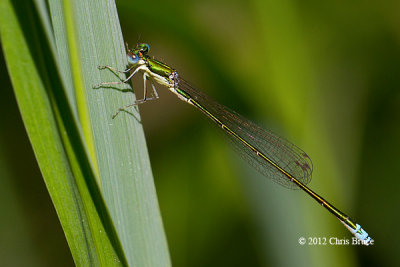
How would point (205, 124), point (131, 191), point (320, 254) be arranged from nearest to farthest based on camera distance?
point (131, 191) → point (320, 254) → point (205, 124)

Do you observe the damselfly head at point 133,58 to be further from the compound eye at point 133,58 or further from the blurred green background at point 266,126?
the blurred green background at point 266,126

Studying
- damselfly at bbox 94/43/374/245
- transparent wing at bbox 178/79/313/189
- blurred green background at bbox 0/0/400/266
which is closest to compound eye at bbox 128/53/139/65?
damselfly at bbox 94/43/374/245

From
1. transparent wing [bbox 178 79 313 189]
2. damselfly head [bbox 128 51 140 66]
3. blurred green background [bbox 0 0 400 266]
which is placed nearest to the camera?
damselfly head [bbox 128 51 140 66]

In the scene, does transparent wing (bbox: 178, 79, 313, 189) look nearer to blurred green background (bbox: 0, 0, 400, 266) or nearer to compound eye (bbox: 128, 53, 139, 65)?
blurred green background (bbox: 0, 0, 400, 266)

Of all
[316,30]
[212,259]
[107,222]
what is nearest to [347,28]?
[316,30]

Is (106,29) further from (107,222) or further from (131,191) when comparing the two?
(107,222)

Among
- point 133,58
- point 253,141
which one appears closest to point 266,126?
point 253,141

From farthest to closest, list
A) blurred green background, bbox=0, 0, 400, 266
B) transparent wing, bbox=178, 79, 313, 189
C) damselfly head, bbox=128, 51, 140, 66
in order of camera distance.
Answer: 1. transparent wing, bbox=178, 79, 313, 189
2. blurred green background, bbox=0, 0, 400, 266
3. damselfly head, bbox=128, 51, 140, 66
